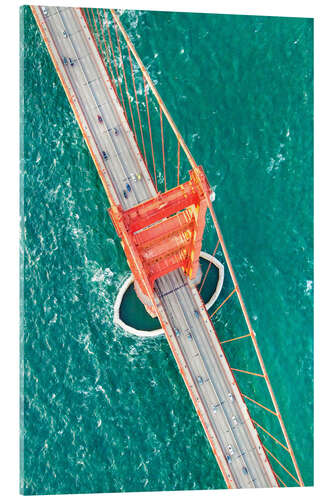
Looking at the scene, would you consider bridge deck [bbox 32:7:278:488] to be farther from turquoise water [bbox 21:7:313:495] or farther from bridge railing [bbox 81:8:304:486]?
turquoise water [bbox 21:7:313:495]

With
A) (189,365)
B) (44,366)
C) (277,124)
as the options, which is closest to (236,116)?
(277,124)

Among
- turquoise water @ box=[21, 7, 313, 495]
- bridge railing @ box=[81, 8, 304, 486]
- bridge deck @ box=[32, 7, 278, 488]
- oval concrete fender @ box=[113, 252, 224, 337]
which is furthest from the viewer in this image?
oval concrete fender @ box=[113, 252, 224, 337]

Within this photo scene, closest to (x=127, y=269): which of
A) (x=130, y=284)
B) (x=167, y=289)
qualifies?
(x=130, y=284)

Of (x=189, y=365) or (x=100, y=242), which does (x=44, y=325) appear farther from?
(x=189, y=365)

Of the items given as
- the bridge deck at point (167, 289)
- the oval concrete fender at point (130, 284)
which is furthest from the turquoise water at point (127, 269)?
the bridge deck at point (167, 289)

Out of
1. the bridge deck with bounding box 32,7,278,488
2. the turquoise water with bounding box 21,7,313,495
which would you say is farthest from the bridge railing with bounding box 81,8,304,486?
the bridge deck with bounding box 32,7,278,488

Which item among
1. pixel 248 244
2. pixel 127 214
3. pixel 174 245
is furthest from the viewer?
pixel 248 244
